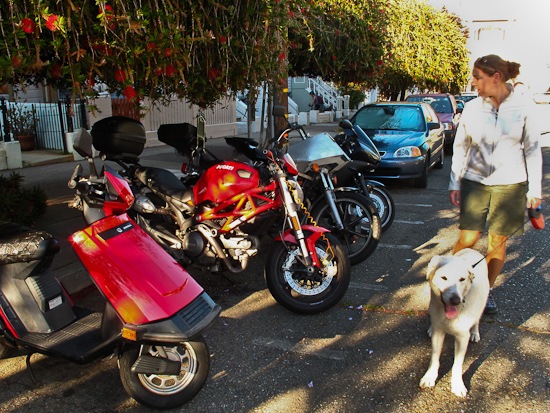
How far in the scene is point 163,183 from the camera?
4.20m

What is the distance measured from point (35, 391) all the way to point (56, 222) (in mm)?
3341

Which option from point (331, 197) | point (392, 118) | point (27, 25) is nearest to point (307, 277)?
point (331, 197)

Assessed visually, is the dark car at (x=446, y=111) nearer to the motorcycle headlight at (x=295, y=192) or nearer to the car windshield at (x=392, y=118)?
the car windshield at (x=392, y=118)

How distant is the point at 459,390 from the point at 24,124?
12.4 meters

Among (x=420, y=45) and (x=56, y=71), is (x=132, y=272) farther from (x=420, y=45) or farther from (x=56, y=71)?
(x=420, y=45)

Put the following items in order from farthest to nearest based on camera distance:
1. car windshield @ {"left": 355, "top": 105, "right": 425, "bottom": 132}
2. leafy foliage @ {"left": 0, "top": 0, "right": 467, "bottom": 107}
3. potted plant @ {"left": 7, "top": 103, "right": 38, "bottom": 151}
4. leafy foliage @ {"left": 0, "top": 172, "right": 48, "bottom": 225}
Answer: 1. potted plant @ {"left": 7, "top": 103, "right": 38, "bottom": 151}
2. car windshield @ {"left": 355, "top": 105, "right": 425, "bottom": 132}
3. leafy foliage @ {"left": 0, "top": 172, "right": 48, "bottom": 225}
4. leafy foliage @ {"left": 0, "top": 0, "right": 467, "bottom": 107}

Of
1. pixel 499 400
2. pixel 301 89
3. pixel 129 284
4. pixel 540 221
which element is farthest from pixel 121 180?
pixel 301 89

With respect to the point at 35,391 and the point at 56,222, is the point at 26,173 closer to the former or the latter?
the point at 56,222

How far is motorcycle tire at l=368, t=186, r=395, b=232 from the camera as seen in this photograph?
5.73 metres

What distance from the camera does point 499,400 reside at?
2.84 m

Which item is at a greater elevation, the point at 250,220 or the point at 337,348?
the point at 250,220

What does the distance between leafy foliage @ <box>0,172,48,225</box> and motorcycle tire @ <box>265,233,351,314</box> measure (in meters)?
2.90

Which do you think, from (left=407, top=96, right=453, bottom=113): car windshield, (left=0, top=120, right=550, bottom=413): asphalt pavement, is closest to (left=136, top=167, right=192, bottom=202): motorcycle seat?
(left=0, top=120, right=550, bottom=413): asphalt pavement

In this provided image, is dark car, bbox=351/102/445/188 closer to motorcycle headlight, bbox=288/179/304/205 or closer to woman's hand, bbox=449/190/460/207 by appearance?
woman's hand, bbox=449/190/460/207
